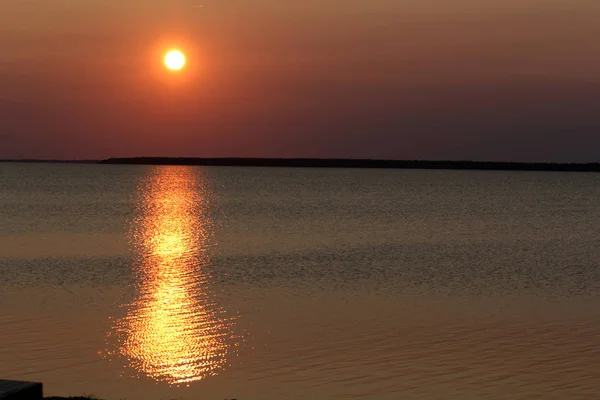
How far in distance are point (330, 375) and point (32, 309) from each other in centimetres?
1052

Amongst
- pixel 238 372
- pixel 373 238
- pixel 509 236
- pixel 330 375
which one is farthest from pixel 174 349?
pixel 509 236

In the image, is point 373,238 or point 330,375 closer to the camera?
point 330,375

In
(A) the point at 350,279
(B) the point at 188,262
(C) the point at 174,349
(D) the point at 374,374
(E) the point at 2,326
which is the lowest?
(D) the point at 374,374

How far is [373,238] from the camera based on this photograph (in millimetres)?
55375

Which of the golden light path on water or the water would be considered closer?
the water

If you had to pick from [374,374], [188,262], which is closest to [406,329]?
[374,374]

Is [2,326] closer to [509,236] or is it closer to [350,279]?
[350,279]

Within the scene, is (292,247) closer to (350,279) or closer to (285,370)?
(350,279)

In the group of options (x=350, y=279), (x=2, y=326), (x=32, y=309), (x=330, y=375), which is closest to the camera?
(x=330, y=375)

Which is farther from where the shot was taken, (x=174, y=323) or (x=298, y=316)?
(x=298, y=316)

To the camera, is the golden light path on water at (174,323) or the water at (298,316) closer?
the water at (298,316)

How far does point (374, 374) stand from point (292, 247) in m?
30.2

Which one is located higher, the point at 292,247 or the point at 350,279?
the point at 292,247

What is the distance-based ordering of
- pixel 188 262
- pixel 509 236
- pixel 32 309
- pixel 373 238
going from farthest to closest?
pixel 509 236
pixel 373 238
pixel 188 262
pixel 32 309
